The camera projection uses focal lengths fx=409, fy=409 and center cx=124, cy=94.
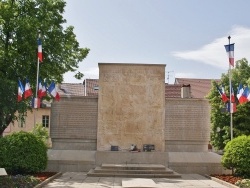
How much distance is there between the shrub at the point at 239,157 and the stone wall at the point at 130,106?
4.73 metres

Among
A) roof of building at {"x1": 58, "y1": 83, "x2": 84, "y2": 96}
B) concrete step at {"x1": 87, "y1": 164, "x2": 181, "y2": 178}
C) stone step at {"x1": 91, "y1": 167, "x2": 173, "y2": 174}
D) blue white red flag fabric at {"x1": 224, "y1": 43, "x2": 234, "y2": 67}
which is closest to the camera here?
concrete step at {"x1": 87, "y1": 164, "x2": 181, "y2": 178}

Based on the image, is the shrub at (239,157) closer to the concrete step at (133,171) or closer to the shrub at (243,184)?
the shrub at (243,184)

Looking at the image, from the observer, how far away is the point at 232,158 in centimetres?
1866

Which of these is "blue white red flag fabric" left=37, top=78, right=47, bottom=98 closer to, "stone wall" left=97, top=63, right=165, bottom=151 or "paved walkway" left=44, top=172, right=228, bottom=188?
"stone wall" left=97, top=63, right=165, bottom=151

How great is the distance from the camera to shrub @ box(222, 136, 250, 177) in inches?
722

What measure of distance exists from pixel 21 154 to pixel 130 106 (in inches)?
287

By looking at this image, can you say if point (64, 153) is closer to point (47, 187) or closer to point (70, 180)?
point (70, 180)

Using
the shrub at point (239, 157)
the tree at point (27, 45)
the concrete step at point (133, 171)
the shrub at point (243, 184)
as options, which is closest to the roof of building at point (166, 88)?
the tree at point (27, 45)

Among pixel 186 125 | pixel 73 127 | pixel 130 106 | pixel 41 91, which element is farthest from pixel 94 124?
pixel 186 125

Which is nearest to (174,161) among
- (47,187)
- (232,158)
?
(232,158)

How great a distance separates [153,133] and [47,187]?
8959 mm

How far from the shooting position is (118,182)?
16.9m

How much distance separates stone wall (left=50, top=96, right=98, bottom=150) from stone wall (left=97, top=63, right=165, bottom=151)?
1.54ft

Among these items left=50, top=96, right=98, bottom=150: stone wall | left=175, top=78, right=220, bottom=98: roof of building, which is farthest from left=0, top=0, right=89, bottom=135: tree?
left=175, top=78, right=220, bottom=98: roof of building
